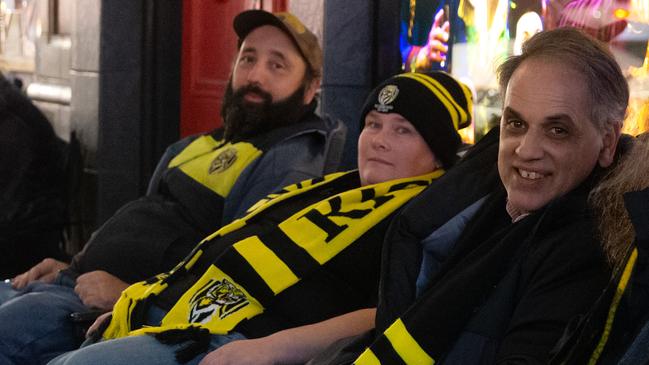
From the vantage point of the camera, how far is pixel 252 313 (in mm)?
3037

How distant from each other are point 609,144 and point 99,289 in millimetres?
1997

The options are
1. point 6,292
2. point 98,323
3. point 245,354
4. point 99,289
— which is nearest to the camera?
point 245,354

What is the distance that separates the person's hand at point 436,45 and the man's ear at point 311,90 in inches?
16.3

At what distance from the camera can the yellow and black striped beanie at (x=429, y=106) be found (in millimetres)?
3219

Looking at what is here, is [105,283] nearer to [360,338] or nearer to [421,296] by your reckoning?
[360,338]

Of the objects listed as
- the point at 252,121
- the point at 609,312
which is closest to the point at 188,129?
the point at 252,121

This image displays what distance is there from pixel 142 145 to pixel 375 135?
10.5ft

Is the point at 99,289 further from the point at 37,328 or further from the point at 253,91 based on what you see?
the point at 253,91

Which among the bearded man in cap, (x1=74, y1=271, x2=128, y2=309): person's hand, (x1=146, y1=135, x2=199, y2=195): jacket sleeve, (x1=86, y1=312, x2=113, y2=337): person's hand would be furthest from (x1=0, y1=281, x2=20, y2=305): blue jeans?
(x1=86, y1=312, x2=113, y2=337): person's hand

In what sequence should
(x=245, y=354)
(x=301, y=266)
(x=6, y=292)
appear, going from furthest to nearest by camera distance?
(x=6, y=292)
(x=301, y=266)
(x=245, y=354)

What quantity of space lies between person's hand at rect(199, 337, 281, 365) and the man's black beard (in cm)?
148

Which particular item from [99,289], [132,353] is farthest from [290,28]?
[132,353]

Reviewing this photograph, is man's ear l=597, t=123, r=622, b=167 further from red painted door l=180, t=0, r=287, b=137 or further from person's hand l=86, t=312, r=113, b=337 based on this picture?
red painted door l=180, t=0, r=287, b=137

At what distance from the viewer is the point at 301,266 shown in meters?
3.05
